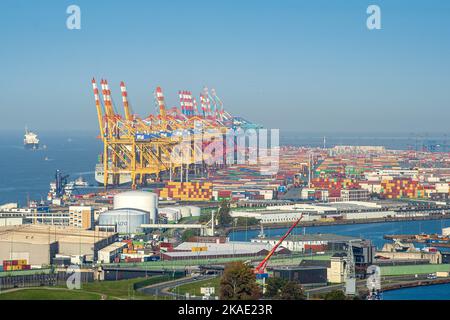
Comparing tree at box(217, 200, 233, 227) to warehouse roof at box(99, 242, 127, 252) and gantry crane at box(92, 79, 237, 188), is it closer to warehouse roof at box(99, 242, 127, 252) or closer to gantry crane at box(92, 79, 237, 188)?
warehouse roof at box(99, 242, 127, 252)

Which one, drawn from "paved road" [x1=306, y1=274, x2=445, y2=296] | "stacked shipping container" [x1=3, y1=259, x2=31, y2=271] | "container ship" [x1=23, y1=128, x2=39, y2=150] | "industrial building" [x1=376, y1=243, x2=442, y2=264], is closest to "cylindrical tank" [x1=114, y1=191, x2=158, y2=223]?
"industrial building" [x1=376, y1=243, x2=442, y2=264]

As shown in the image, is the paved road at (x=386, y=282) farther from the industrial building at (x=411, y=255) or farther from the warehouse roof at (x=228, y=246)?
the warehouse roof at (x=228, y=246)

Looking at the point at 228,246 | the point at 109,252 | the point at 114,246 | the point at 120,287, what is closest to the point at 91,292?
the point at 120,287

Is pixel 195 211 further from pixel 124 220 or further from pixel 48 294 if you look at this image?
pixel 48 294

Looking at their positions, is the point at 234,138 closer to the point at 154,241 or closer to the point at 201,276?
the point at 154,241

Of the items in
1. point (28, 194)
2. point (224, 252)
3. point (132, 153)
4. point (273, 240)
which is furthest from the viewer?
point (132, 153)

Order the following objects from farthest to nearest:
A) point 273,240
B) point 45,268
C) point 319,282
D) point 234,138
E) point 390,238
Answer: point 234,138 → point 390,238 → point 273,240 → point 45,268 → point 319,282

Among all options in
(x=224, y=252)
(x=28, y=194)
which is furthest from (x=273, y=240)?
(x=28, y=194)
